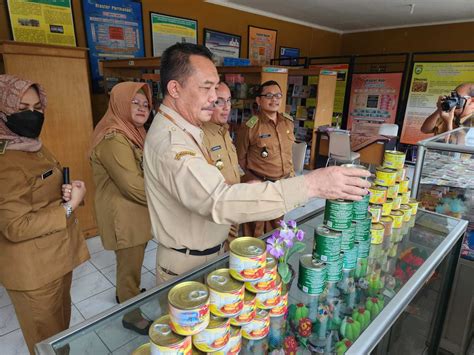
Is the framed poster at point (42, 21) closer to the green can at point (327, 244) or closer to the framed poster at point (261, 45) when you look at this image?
the framed poster at point (261, 45)

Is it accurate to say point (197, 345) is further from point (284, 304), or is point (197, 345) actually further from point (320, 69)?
point (320, 69)

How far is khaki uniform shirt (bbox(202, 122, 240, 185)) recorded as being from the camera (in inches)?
77.4

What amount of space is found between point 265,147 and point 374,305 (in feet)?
6.95

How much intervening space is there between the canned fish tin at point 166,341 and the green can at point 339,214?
0.63m

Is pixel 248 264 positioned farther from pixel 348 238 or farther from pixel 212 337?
pixel 348 238

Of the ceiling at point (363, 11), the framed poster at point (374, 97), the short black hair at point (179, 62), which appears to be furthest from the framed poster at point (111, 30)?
the framed poster at point (374, 97)

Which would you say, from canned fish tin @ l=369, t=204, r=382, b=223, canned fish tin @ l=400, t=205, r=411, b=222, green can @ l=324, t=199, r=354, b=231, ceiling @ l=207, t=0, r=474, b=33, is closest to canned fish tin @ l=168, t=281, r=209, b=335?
green can @ l=324, t=199, r=354, b=231

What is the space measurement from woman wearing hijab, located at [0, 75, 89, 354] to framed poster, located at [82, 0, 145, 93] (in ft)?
11.5

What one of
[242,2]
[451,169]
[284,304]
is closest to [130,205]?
[284,304]

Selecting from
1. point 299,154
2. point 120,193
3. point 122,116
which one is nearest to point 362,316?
point 120,193

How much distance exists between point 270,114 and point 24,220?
231cm

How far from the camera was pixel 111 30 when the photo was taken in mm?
4695

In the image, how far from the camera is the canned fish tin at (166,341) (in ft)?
2.24

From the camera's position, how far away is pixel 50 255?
153cm
